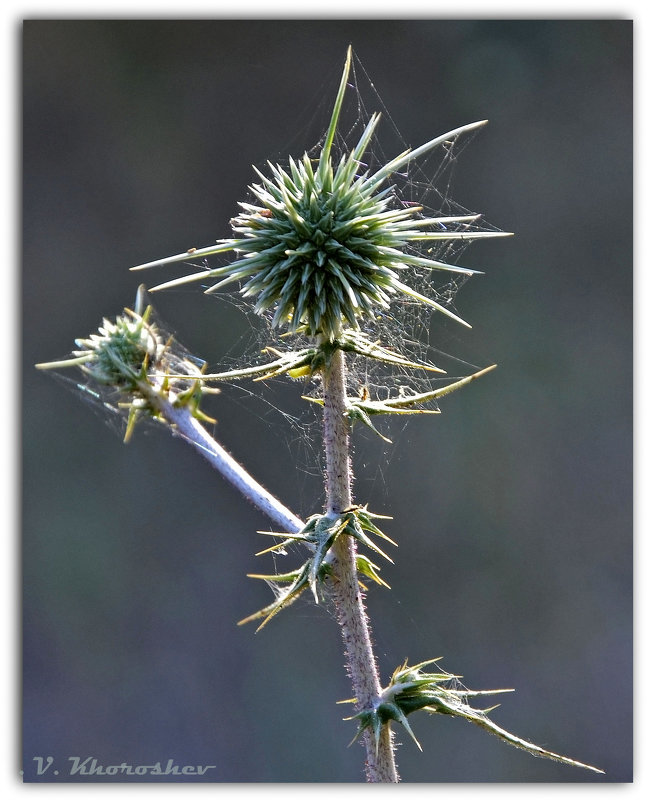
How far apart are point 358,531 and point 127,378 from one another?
19.7 inches

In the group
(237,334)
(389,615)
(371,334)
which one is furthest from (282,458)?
(371,334)

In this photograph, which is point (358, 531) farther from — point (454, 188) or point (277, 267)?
point (454, 188)

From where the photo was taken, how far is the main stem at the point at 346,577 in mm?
1197

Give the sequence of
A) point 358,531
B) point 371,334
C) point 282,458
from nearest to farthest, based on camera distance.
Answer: point 358,531, point 371,334, point 282,458

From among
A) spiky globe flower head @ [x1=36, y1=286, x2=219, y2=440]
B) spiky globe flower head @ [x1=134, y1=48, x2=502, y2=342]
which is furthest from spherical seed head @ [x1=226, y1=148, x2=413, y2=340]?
spiky globe flower head @ [x1=36, y1=286, x2=219, y2=440]

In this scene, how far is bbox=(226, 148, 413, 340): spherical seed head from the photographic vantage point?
3.86ft

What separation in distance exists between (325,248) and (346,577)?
1.66ft

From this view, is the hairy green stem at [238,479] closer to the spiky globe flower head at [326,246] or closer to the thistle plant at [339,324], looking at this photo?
the thistle plant at [339,324]

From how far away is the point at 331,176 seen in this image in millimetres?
1195

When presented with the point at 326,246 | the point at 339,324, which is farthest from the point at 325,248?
the point at 339,324

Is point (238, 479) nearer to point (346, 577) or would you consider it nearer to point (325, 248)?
point (346, 577)

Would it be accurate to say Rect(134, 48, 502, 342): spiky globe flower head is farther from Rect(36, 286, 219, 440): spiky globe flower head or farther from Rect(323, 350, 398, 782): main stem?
Rect(36, 286, 219, 440): spiky globe flower head

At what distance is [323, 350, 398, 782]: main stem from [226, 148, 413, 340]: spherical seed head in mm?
87

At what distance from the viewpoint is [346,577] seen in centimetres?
120
